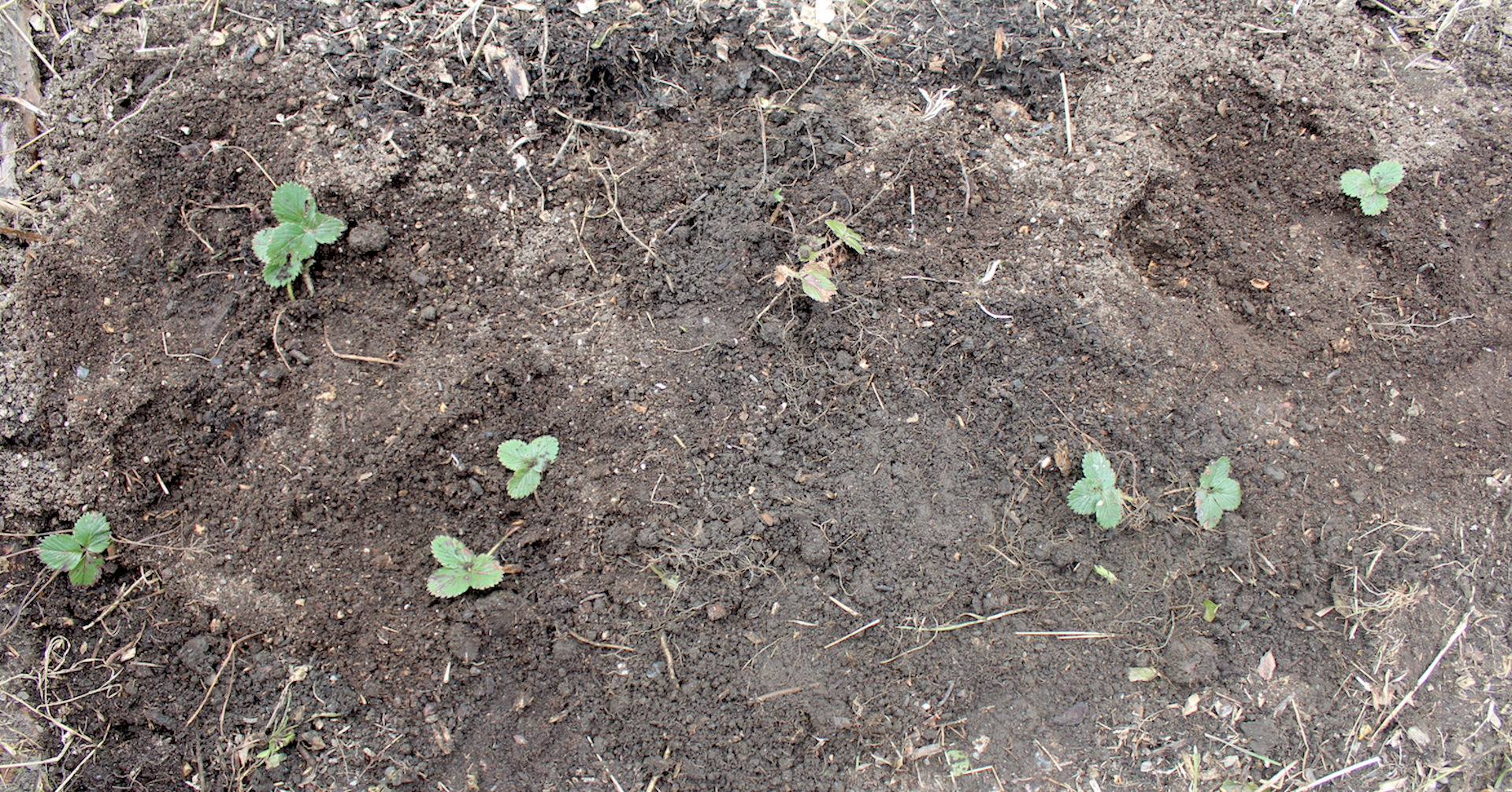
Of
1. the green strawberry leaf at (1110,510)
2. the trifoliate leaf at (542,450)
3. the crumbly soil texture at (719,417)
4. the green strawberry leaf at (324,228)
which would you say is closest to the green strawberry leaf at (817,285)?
the crumbly soil texture at (719,417)

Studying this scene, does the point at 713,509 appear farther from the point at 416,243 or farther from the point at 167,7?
the point at 167,7

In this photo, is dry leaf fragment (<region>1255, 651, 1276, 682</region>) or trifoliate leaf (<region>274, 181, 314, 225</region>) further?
dry leaf fragment (<region>1255, 651, 1276, 682</region>)

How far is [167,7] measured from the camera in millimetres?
2012

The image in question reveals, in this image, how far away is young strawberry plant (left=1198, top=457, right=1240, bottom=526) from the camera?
1.92 meters

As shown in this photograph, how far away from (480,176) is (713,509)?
1.14 metres

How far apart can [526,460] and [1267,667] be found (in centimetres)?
206

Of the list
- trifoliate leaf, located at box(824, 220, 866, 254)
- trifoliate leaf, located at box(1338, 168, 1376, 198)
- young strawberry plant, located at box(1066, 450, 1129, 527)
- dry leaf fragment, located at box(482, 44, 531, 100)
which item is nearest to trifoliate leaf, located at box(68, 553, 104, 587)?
dry leaf fragment, located at box(482, 44, 531, 100)

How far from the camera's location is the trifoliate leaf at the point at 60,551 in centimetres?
181

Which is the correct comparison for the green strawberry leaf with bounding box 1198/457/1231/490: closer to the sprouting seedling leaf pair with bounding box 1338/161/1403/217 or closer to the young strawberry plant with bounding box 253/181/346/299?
the sprouting seedling leaf pair with bounding box 1338/161/1403/217

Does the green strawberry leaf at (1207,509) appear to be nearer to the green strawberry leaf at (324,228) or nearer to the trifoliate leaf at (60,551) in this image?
the green strawberry leaf at (324,228)

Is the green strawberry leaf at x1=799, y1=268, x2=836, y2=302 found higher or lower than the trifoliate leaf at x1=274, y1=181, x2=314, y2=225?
higher

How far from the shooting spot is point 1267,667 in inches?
76.3

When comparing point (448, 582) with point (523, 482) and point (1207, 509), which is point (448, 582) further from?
point (1207, 509)

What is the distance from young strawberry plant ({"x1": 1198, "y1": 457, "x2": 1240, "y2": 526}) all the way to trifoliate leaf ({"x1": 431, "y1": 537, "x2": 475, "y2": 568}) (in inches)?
76.1
